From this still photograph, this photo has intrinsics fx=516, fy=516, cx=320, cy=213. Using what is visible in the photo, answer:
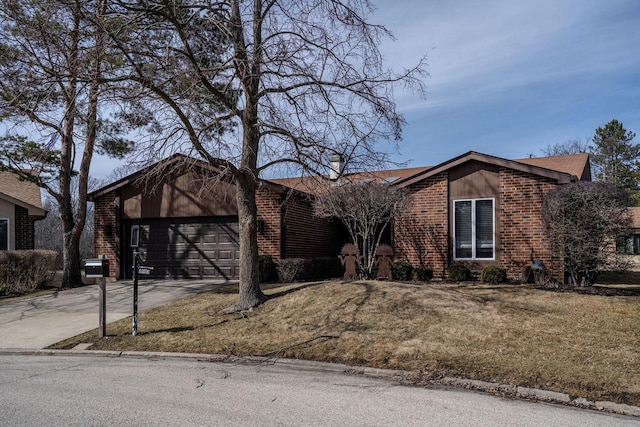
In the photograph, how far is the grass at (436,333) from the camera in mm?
6648

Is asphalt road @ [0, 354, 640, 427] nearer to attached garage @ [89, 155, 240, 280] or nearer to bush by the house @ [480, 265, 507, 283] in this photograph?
bush by the house @ [480, 265, 507, 283]

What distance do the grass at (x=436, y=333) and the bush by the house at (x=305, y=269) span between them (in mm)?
2801

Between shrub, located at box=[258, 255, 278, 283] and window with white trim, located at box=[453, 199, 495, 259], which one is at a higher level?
window with white trim, located at box=[453, 199, 495, 259]

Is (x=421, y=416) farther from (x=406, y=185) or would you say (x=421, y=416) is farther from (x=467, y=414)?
(x=406, y=185)

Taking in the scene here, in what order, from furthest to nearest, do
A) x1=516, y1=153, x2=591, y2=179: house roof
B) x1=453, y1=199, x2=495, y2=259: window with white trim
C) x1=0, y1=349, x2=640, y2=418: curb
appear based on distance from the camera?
x1=516, y1=153, x2=591, y2=179: house roof < x1=453, y1=199, x2=495, y2=259: window with white trim < x1=0, y1=349, x2=640, y2=418: curb

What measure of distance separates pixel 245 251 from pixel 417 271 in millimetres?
5325

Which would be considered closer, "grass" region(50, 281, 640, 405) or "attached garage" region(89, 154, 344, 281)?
"grass" region(50, 281, 640, 405)

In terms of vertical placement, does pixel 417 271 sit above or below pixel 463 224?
below

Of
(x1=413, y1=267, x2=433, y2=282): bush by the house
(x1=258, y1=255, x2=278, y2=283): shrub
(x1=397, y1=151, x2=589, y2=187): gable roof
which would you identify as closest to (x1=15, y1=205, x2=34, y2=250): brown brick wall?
(x1=258, y1=255, x2=278, y2=283): shrub

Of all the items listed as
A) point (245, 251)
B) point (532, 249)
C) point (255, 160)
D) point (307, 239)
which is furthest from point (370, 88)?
point (307, 239)

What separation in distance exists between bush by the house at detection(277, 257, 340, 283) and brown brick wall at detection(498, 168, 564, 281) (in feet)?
18.0

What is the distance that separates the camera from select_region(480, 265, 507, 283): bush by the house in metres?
12.9

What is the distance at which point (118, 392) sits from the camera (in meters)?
6.14

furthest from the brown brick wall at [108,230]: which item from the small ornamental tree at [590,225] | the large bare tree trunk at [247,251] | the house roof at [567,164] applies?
the house roof at [567,164]
